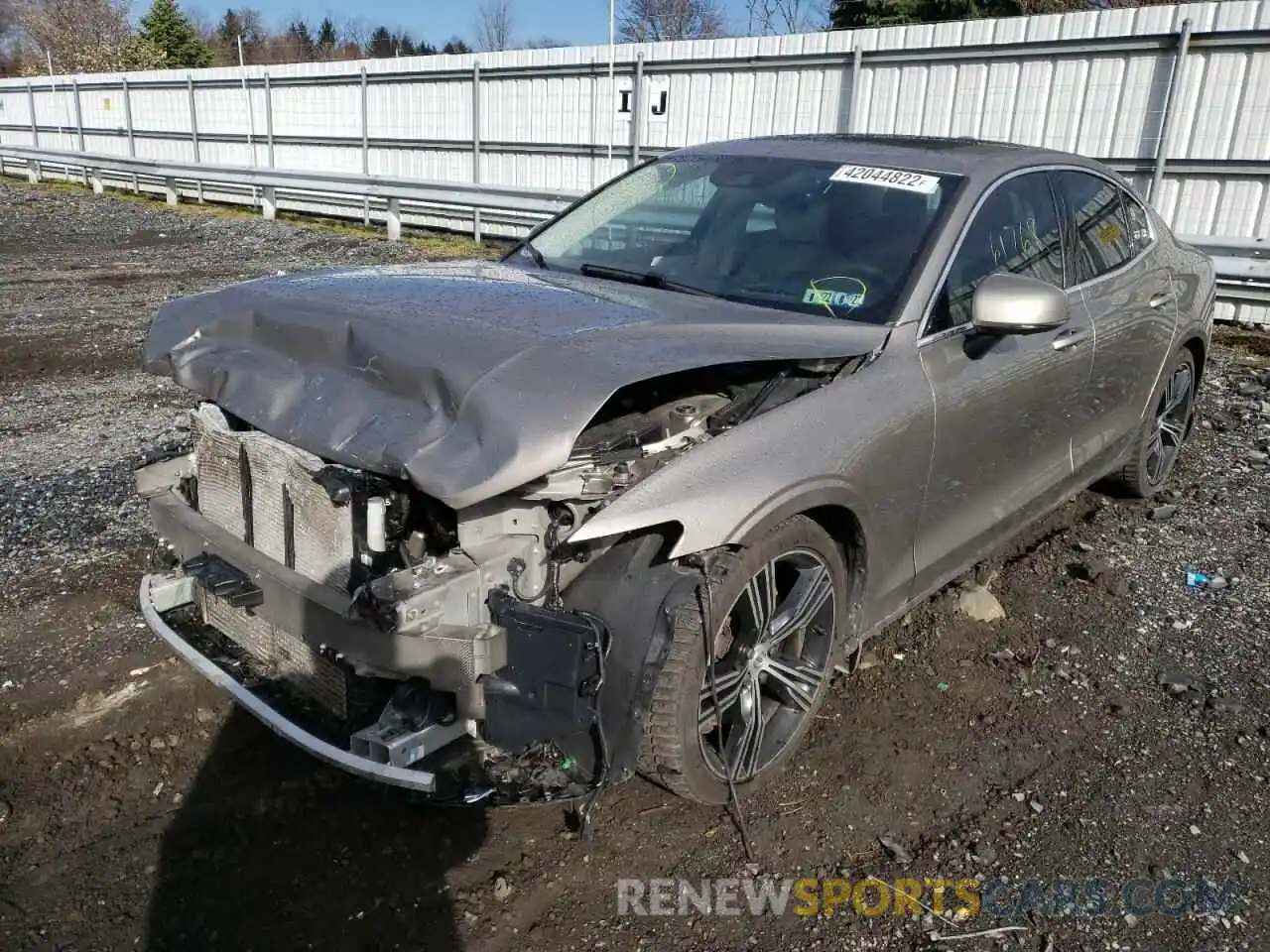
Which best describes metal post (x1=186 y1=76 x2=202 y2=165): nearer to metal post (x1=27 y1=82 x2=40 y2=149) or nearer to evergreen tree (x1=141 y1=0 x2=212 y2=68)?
metal post (x1=27 y1=82 x2=40 y2=149)

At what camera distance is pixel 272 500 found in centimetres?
288

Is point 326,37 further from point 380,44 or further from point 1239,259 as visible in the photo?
point 1239,259

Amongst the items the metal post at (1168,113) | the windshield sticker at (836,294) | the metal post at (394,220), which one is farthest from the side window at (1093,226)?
the metal post at (394,220)

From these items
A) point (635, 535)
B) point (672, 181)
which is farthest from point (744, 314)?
point (672, 181)

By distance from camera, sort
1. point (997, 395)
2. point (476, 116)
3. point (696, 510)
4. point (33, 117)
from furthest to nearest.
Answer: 1. point (33, 117)
2. point (476, 116)
3. point (997, 395)
4. point (696, 510)

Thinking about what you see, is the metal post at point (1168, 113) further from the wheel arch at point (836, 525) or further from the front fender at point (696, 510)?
the front fender at point (696, 510)

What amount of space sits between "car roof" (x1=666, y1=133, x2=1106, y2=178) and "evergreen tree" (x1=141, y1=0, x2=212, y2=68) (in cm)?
5913

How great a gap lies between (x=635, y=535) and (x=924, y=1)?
3081 centimetres

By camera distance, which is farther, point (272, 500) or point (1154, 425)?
point (1154, 425)

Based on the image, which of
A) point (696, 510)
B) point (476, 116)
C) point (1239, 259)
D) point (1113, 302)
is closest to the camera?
point (696, 510)

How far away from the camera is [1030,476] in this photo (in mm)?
3963

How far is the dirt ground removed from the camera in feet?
8.31

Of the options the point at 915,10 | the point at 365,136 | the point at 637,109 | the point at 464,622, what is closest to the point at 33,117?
the point at 365,136

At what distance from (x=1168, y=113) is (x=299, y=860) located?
10.9 meters
